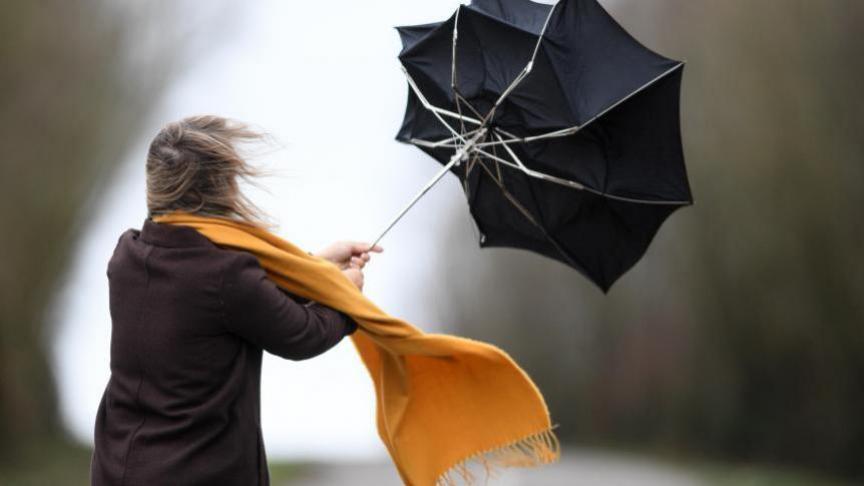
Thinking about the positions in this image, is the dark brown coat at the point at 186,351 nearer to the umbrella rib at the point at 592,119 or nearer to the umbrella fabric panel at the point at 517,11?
the umbrella rib at the point at 592,119

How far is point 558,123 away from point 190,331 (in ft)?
5.48

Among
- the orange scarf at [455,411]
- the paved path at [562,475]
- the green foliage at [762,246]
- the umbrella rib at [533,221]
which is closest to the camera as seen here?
the orange scarf at [455,411]

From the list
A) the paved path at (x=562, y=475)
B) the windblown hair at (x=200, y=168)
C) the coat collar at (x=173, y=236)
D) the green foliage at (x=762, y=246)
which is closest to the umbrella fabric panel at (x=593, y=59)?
the windblown hair at (x=200, y=168)

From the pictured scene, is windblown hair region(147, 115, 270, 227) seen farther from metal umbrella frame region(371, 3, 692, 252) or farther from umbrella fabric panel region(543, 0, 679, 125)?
umbrella fabric panel region(543, 0, 679, 125)

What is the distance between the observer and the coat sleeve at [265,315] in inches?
125

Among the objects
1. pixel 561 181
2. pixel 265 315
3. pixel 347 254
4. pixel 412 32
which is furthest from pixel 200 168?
pixel 412 32

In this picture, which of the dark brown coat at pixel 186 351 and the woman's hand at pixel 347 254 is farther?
the woman's hand at pixel 347 254

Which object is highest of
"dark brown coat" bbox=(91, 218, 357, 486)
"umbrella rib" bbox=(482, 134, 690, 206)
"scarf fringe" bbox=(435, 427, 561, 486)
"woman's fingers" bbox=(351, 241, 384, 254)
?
"umbrella rib" bbox=(482, 134, 690, 206)

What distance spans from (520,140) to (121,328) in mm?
1639

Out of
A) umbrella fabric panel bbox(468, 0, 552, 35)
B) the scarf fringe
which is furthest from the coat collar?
umbrella fabric panel bbox(468, 0, 552, 35)

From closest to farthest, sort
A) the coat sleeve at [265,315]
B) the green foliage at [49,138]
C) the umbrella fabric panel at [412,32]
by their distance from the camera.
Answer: the coat sleeve at [265,315] < the umbrella fabric panel at [412,32] < the green foliage at [49,138]

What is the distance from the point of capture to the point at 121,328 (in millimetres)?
3299

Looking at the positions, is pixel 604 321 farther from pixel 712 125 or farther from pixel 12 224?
pixel 12 224

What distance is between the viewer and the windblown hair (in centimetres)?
327
